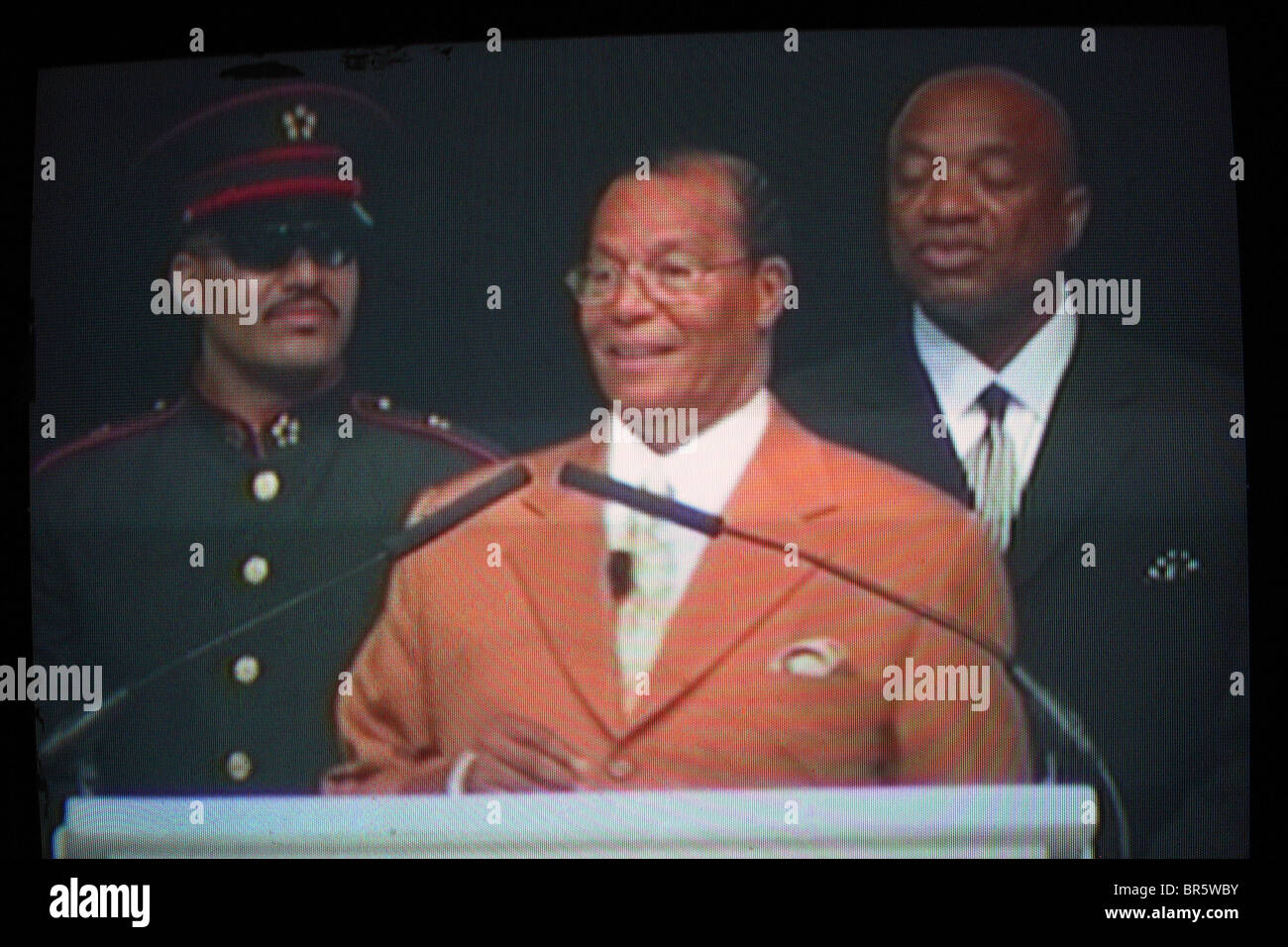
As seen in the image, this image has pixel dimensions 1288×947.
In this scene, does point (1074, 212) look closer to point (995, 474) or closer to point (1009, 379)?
point (1009, 379)

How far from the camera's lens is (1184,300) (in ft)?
11.3

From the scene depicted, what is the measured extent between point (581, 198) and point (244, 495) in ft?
3.11

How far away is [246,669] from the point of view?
3.50 m

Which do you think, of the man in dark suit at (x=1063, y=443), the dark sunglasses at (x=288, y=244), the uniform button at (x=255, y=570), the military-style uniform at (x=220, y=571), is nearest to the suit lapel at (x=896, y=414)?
the man in dark suit at (x=1063, y=443)

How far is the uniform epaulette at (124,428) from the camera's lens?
356cm

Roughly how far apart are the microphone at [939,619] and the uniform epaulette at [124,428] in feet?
3.10

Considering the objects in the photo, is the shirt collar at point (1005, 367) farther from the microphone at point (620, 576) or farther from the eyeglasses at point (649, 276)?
the microphone at point (620, 576)

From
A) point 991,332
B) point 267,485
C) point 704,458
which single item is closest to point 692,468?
point 704,458

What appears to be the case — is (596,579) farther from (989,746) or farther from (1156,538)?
(1156,538)

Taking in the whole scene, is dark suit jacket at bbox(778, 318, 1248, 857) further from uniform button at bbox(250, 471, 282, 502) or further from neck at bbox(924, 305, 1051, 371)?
uniform button at bbox(250, 471, 282, 502)

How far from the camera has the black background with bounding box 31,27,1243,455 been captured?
3467 millimetres

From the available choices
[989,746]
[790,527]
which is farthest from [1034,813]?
[790,527]

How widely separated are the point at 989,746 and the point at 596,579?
872mm
